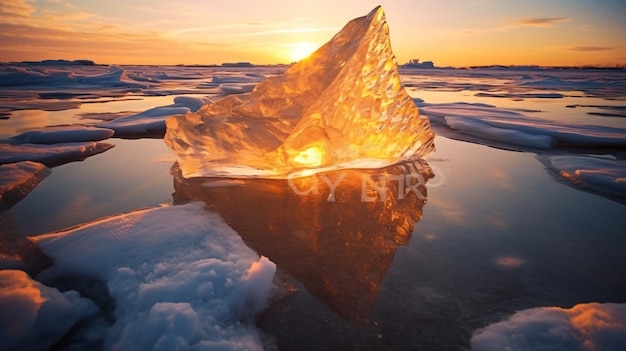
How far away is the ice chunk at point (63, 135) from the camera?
3642 mm

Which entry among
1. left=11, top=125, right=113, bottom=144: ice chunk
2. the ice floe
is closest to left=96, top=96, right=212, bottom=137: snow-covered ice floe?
left=11, top=125, right=113, bottom=144: ice chunk

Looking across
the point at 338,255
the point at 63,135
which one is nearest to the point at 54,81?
the point at 63,135

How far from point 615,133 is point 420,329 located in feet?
16.5

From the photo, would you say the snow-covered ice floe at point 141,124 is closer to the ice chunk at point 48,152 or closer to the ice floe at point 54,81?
the ice chunk at point 48,152

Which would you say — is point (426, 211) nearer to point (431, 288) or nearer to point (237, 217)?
point (431, 288)

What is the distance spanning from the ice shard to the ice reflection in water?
0.15m

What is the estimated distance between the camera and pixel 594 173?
2523 millimetres

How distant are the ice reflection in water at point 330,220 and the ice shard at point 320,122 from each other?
0.15m

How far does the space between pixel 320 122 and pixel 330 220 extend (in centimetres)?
76

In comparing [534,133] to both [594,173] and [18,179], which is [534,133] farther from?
[18,179]

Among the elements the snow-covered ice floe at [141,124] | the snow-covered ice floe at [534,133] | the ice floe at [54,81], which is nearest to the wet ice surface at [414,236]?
the snow-covered ice floe at [534,133]

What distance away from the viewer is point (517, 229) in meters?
1.75

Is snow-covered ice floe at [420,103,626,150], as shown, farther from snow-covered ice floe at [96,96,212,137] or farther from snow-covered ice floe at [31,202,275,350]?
snow-covered ice floe at [96,96,212,137]

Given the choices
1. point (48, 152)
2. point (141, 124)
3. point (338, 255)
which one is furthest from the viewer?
point (141, 124)
